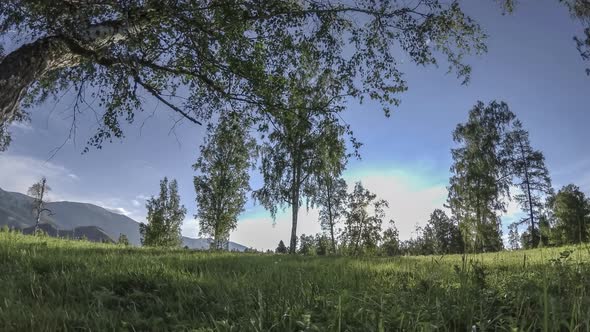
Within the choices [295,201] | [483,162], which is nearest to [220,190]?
[295,201]

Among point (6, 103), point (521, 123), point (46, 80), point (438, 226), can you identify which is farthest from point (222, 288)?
point (438, 226)

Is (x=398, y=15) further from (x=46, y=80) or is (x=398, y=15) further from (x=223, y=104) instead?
(x=46, y=80)

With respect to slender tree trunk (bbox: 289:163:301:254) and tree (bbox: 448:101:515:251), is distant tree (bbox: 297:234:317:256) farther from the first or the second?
tree (bbox: 448:101:515:251)

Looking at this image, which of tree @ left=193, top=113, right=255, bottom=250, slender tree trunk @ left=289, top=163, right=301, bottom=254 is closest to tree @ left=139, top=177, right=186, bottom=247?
tree @ left=193, top=113, right=255, bottom=250

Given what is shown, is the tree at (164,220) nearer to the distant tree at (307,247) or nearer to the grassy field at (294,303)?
the distant tree at (307,247)

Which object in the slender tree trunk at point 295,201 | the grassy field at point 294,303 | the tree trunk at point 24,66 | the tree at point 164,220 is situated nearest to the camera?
the grassy field at point 294,303

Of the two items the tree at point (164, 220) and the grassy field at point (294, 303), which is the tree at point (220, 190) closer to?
the tree at point (164, 220)

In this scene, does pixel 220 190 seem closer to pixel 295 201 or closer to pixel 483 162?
pixel 295 201

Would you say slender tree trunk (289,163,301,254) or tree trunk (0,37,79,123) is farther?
slender tree trunk (289,163,301,254)

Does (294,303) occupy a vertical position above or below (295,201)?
below

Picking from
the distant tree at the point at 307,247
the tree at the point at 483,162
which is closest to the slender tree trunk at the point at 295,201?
the distant tree at the point at 307,247

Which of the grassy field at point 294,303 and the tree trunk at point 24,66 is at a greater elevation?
the tree trunk at point 24,66

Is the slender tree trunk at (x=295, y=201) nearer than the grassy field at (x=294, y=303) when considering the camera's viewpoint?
No

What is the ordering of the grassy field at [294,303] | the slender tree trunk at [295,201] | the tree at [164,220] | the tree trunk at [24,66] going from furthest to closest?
the tree at [164,220] < the slender tree trunk at [295,201] < the tree trunk at [24,66] < the grassy field at [294,303]
